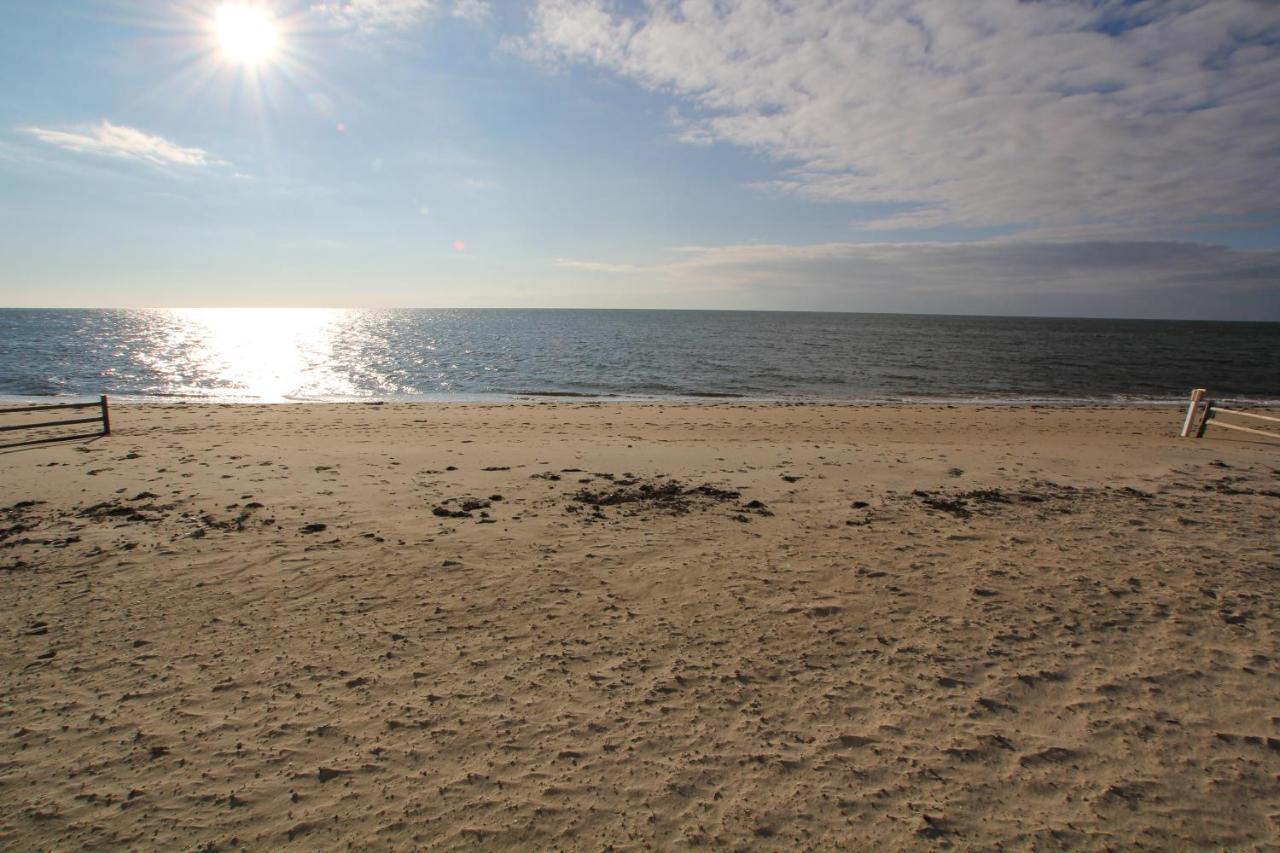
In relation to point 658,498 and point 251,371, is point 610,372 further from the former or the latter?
point 658,498

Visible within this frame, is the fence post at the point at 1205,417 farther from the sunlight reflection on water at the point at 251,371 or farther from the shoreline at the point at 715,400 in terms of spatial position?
the sunlight reflection on water at the point at 251,371

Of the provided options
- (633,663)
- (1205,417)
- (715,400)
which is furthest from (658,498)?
(715,400)

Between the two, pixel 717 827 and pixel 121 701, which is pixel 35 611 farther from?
pixel 717 827

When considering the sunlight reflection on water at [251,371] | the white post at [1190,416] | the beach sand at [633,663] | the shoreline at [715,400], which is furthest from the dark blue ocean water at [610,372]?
the beach sand at [633,663]

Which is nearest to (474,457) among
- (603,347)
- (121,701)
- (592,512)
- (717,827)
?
(592,512)

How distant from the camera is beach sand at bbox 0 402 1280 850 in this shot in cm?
340

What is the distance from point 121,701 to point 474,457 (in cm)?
805

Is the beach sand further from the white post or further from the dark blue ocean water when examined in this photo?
the dark blue ocean water

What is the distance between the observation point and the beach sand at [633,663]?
11.1 ft

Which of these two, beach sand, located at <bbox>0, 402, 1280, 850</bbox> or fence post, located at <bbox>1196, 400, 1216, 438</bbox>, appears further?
fence post, located at <bbox>1196, 400, 1216, 438</bbox>

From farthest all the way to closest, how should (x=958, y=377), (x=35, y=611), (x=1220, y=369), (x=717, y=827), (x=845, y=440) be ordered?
(x=1220, y=369)
(x=958, y=377)
(x=845, y=440)
(x=35, y=611)
(x=717, y=827)


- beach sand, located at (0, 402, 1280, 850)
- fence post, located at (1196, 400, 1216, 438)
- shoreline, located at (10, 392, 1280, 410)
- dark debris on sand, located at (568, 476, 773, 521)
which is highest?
fence post, located at (1196, 400, 1216, 438)

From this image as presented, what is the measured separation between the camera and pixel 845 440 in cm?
1504

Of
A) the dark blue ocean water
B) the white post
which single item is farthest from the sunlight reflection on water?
the white post
